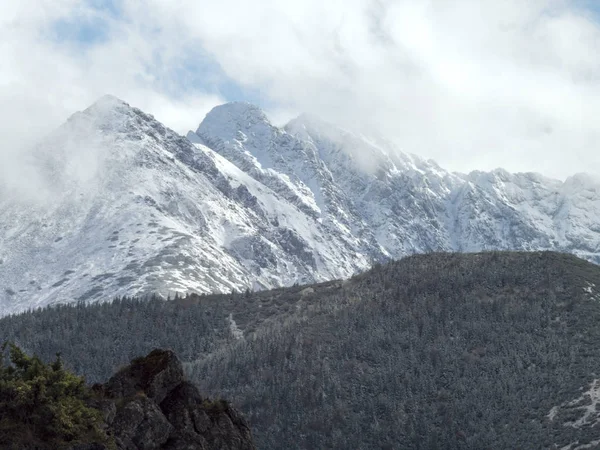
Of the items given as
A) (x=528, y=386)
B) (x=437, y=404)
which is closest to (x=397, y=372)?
(x=437, y=404)

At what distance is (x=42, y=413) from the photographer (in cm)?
4653

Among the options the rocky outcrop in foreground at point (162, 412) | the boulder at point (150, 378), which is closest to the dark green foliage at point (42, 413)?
the rocky outcrop in foreground at point (162, 412)

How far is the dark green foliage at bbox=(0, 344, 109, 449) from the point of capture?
4584 centimetres

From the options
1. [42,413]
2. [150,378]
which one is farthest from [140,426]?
[42,413]

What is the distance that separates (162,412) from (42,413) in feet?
31.8

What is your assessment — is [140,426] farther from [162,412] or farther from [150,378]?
[150,378]

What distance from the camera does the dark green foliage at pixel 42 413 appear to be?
45.8 meters

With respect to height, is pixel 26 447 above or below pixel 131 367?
below

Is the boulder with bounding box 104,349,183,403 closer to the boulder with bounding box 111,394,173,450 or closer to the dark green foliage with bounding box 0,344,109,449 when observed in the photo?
the boulder with bounding box 111,394,173,450

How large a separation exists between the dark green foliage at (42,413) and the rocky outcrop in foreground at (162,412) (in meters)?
2.55

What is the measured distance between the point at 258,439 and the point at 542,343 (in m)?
67.8

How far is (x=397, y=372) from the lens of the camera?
197000mm

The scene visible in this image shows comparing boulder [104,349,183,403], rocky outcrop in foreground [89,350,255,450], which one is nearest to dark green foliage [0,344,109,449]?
rocky outcrop in foreground [89,350,255,450]

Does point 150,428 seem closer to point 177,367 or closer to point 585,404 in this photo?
point 177,367
